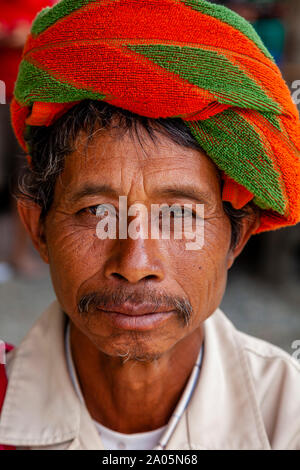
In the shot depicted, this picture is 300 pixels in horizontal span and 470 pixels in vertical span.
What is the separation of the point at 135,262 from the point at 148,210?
14cm

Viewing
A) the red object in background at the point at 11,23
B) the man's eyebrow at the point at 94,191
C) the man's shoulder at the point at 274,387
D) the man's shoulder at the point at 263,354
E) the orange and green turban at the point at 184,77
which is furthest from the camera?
the red object in background at the point at 11,23

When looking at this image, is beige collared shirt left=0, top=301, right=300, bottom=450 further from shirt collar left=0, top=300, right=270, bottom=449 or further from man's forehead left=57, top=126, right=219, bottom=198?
man's forehead left=57, top=126, right=219, bottom=198

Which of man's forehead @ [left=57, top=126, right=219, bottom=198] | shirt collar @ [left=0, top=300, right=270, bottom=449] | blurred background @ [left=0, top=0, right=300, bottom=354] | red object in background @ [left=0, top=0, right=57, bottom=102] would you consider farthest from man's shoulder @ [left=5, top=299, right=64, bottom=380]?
red object in background @ [left=0, top=0, right=57, bottom=102]

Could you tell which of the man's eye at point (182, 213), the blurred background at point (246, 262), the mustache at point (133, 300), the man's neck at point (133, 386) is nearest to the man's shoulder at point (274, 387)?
the man's neck at point (133, 386)

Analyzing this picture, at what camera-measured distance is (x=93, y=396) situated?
1603 mm

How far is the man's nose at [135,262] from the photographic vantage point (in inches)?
51.1

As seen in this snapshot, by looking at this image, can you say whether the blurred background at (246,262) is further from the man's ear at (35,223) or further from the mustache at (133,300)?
the mustache at (133,300)

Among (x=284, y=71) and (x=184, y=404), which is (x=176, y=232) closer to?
(x=184, y=404)

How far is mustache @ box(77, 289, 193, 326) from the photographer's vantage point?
4.38ft

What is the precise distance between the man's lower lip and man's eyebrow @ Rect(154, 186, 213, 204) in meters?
0.29

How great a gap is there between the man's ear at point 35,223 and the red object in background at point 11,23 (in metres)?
2.12

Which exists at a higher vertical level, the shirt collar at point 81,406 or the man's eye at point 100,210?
the man's eye at point 100,210

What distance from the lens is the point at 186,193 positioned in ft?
4.49

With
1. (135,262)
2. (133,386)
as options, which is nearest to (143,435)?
(133,386)
